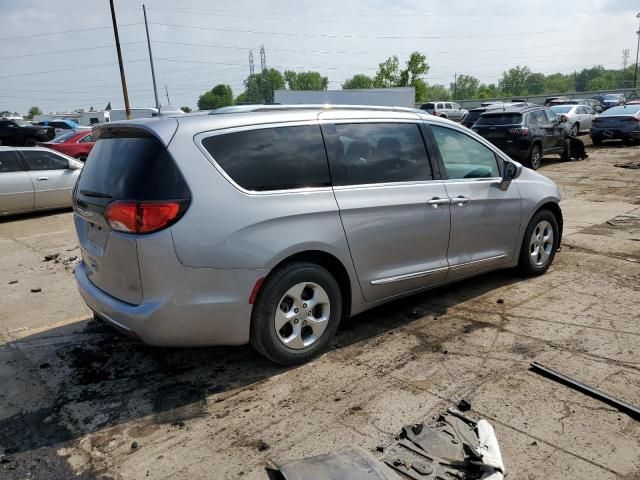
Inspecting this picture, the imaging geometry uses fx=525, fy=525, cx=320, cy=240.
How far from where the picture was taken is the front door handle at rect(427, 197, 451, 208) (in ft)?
14.3

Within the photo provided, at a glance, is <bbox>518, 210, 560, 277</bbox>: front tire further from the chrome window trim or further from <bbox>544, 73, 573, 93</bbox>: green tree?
<bbox>544, 73, 573, 93</bbox>: green tree

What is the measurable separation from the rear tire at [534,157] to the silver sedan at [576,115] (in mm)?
7580

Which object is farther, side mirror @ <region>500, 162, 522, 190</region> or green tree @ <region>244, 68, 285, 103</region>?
green tree @ <region>244, 68, 285, 103</region>

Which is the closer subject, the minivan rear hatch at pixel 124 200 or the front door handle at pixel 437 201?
the minivan rear hatch at pixel 124 200

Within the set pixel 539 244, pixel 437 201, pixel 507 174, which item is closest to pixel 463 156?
pixel 507 174

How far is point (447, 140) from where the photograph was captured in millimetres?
4766

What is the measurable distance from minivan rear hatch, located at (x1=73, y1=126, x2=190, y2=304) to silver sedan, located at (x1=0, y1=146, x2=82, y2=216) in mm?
Result: 7966

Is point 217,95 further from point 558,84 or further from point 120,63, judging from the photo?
point 120,63

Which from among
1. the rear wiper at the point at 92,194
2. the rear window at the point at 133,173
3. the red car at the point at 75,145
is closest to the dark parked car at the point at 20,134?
the red car at the point at 75,145

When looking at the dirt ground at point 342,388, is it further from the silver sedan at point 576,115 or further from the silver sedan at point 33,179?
the silver sedan at point 576,115

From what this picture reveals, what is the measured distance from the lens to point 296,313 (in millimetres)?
3662

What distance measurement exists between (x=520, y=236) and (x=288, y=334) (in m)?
2.85

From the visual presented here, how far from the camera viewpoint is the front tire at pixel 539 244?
17.7ft

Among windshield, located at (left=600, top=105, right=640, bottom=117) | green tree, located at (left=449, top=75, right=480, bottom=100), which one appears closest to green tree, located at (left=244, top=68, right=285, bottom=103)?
green tree, located at (left=449, top=75, right=480, bottom=100)
